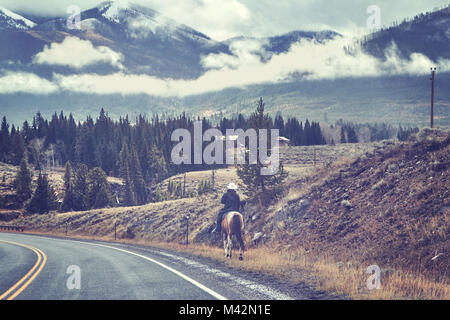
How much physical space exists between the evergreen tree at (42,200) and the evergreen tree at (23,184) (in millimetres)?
7553

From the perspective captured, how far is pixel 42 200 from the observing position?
71000 millimetres

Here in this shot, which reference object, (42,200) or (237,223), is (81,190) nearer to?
(42,200)

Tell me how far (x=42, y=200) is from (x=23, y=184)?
37.8 feet

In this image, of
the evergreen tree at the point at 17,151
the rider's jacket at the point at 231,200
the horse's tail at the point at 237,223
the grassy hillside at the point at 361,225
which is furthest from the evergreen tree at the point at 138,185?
the horse's tail at the point at 237,223

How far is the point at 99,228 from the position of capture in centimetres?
4234

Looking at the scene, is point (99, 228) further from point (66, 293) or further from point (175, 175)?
point (175, 175)

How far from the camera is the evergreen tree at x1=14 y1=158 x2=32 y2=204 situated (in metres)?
78.7

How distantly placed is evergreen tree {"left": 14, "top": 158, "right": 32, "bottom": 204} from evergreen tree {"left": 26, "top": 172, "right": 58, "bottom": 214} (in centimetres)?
755

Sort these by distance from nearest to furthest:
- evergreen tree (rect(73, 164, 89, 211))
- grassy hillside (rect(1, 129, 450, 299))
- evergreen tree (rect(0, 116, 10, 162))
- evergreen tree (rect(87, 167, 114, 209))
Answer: grassy hillside (rect(1, 129, 450, 299)), evergreen tree (rect(87, 167, 114, 209)), evergreen tree (rect(73, 164, 89, 211)), evergreen tree (rect(0, 116, 10, 162))

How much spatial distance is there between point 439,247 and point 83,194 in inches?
2593

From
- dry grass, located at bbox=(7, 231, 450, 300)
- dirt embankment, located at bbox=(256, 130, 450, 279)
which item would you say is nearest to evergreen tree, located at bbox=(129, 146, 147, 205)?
dirt embankment, located at bbox=(256, 130, 450, 279)

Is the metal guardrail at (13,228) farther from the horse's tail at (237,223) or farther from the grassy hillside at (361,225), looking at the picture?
the horse's tail at (237,223)
